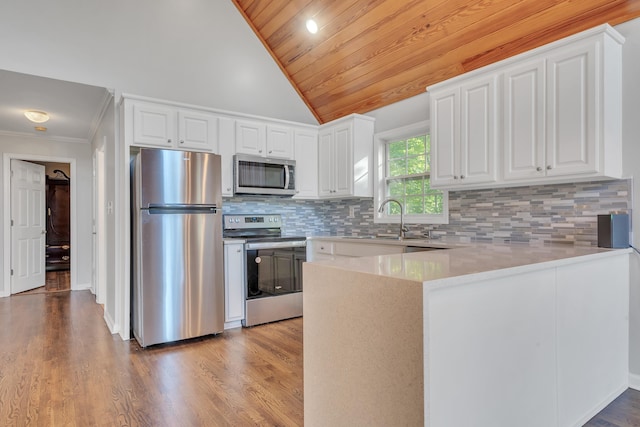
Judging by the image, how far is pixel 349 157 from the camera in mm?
4207

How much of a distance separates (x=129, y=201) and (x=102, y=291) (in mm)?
2063

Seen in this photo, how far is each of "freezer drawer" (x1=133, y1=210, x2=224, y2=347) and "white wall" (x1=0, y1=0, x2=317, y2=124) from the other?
5.10 ft

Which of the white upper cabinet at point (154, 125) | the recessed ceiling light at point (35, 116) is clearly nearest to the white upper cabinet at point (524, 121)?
the white upper cabinet at point (154, 125)

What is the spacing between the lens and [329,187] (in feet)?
14.6

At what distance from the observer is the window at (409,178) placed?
3.75m

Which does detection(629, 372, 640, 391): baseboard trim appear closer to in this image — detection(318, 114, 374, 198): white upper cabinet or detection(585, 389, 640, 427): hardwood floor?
detection(585, 389, 640, 427): hardwood floor

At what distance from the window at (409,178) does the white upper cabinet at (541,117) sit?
27.4 inches

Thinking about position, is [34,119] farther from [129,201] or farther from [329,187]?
[329,187]

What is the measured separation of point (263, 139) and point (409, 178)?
1694 millimetres

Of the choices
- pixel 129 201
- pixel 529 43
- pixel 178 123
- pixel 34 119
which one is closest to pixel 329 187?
pixel 178 123

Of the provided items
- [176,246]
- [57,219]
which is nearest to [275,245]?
[176,246]

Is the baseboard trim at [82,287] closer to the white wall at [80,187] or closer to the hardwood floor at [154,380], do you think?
the white wall at [80,187]

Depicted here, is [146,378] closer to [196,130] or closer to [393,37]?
[196,130]

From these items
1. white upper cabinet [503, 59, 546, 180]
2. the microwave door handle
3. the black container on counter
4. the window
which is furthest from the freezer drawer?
the black container on counter
